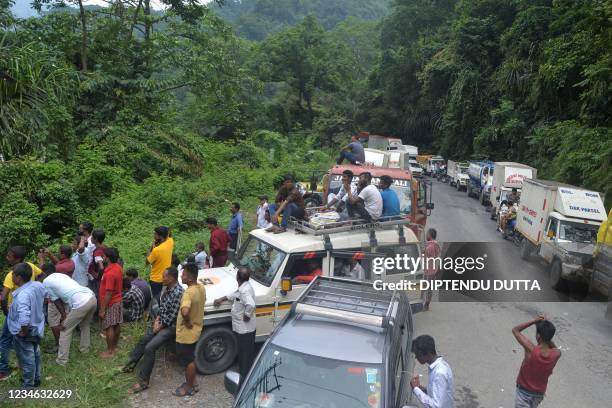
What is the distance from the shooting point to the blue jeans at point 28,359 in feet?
19.6

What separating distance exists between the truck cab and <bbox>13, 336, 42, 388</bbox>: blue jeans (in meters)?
2.88

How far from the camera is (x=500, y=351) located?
8445 mm

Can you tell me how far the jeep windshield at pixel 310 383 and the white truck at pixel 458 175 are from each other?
30345 mm

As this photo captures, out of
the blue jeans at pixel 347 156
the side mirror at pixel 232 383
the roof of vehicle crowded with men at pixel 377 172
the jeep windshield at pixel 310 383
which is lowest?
the side mirror at pixel 232 383

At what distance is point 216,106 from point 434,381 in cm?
2603

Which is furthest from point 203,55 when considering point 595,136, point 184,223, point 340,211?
point 595,136

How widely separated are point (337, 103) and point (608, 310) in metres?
41.3

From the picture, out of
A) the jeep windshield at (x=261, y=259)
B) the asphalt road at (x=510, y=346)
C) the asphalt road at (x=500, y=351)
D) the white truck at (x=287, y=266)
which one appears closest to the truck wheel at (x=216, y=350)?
the white truck at (x=287, y=266)

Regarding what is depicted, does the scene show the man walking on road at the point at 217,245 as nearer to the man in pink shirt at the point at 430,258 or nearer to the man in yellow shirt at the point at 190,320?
the man in yellow shirt at the point at 190,320

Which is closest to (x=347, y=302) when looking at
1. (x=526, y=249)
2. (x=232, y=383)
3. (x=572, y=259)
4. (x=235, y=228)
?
(x=232, y=383)

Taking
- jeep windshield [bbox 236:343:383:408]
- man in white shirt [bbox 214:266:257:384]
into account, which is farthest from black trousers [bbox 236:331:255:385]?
jeep windshield [bbox 236:343:383:408]

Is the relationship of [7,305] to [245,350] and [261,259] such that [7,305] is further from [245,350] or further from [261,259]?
[261,259]

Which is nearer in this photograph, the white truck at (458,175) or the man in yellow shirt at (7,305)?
the man in yellow shirt at (7,305)

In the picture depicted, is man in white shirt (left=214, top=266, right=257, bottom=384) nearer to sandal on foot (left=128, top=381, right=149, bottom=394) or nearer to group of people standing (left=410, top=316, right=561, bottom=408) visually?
sandal on foot (left=128, top=381, right=149, bottom=394)
